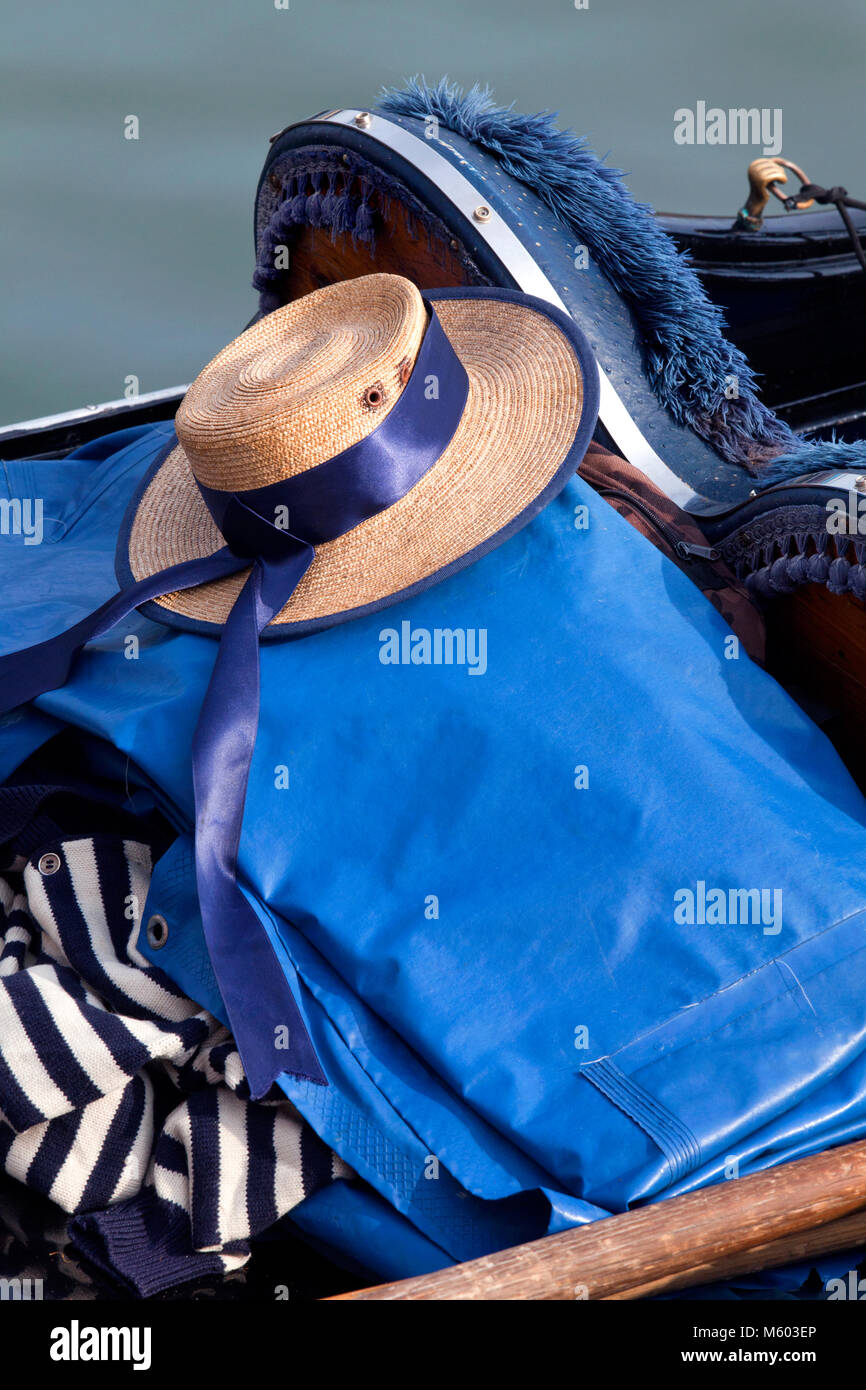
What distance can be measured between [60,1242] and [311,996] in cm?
27

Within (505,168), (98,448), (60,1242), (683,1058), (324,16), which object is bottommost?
(60,1242)

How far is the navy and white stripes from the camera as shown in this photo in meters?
1.15

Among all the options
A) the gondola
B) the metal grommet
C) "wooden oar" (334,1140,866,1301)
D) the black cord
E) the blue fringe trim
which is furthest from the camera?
the black cord

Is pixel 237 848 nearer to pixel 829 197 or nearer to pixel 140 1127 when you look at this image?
pixel 140 1127

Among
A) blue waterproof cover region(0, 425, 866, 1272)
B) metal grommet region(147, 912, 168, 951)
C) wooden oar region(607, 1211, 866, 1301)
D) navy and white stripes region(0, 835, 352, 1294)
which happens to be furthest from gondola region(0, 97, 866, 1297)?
metal grommet region(147, 912, 168, 951)

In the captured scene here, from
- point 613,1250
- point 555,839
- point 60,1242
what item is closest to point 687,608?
point 555,839

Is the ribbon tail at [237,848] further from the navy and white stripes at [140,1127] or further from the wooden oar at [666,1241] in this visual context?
the wooden oar at [666,1241]

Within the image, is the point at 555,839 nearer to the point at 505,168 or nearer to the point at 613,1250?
the point at 613,1250

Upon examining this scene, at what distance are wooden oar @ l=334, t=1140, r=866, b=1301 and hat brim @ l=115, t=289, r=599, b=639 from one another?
0.56m

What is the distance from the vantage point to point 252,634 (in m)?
1.33

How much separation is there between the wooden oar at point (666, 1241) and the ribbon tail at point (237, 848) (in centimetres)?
21

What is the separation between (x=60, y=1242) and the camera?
3.86 feet

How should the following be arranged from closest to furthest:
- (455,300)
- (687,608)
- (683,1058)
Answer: (683,1058) → (687,608) → (455,300)

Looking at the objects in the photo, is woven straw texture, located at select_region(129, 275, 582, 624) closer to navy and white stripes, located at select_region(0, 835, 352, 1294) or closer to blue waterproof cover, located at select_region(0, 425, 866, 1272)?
blue waterproof cover, located at select_region(0, 425, 866, 1272)
